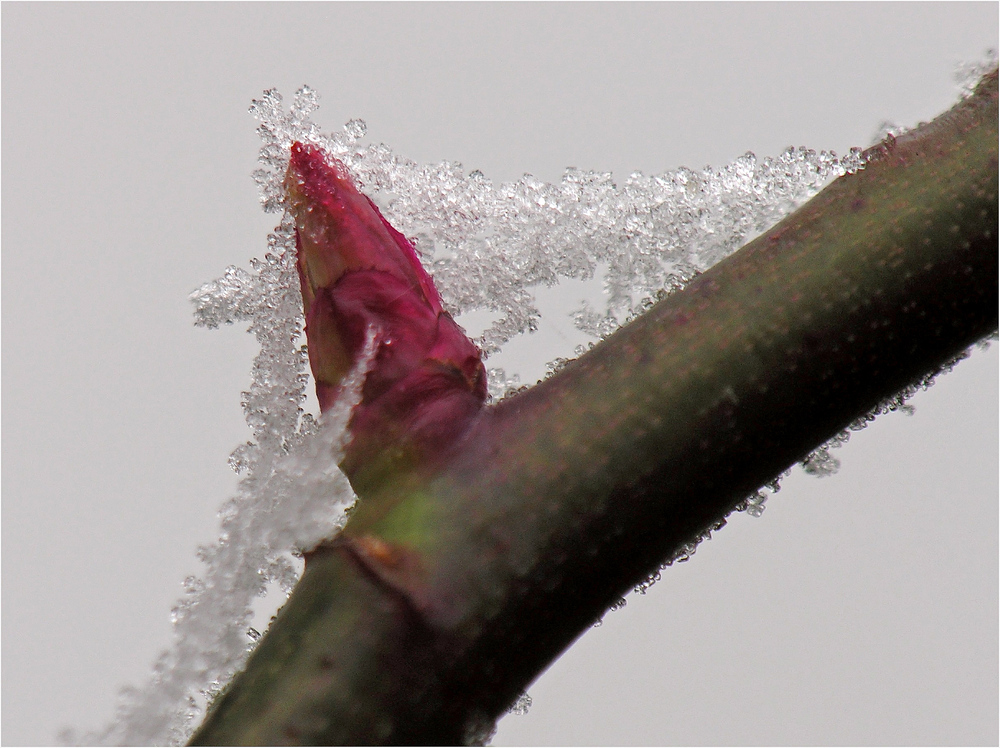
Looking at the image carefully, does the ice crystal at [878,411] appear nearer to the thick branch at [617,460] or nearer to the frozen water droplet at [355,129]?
the thick branch at [617,460]

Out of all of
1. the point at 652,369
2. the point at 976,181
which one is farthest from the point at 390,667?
the point at 976,181

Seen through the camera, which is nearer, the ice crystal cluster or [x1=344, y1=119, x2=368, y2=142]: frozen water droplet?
the ice crystal cluster

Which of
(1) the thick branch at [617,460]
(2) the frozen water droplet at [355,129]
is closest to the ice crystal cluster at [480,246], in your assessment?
(2) the frozen water droplet at [355,129]

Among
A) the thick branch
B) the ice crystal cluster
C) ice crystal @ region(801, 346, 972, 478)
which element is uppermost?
the ice crystal cluster

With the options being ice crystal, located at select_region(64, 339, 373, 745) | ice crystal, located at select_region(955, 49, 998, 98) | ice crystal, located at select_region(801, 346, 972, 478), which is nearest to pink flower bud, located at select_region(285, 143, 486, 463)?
ice crystal, located at select_region(64, 339, 373, 745)

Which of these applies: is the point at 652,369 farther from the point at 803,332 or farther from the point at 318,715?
the point at 318,715

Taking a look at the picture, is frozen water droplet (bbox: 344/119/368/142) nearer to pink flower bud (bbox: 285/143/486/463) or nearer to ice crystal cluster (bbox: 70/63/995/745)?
ice crystal cluster (bbox: 70/63/995/745)

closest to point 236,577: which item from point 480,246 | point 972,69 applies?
point 480,246
